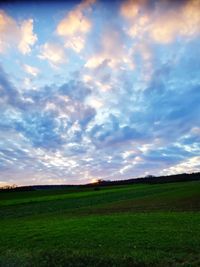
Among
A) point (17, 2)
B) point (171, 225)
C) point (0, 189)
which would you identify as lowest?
point (171, 225)

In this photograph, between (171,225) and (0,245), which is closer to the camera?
(0,245)

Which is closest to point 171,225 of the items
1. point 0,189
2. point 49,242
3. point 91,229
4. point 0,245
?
point 91,229

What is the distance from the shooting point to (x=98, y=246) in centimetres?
1630

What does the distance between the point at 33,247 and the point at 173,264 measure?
7736mm

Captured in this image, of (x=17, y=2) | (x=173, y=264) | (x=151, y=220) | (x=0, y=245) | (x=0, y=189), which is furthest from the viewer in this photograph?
(x=0, y=189)

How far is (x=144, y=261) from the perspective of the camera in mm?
13305

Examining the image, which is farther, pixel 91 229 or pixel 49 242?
pixel 91 229

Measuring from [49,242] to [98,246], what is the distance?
3.34m

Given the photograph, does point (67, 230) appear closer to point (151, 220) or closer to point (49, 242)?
point (49, 242)

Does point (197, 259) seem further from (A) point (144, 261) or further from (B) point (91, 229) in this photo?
(B) point (91, 229)

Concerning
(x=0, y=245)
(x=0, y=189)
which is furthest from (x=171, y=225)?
(x=0, y=189)

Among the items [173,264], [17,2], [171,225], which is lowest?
[173,264]

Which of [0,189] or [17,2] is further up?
[0,189]

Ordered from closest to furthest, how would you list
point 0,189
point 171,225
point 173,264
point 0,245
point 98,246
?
point 173,264
point 98,246
point 0,245
point 171,225
point 0,189
